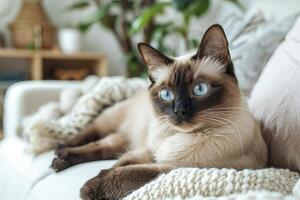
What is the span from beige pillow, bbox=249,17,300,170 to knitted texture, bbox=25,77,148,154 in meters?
0.60

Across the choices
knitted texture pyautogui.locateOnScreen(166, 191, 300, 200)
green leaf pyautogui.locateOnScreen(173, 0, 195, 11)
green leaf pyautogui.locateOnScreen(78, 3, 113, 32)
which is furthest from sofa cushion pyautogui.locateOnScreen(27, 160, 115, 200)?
green leaf pyautogui.locateOnScreen(78, 3, 113, 32)

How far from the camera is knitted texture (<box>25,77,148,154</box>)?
1504 millimetres

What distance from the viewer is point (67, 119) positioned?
1.63 metres

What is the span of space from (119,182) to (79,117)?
69 centimetres

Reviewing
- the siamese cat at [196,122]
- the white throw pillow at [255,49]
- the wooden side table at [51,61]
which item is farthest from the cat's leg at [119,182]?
the wooden side table at [51,61]

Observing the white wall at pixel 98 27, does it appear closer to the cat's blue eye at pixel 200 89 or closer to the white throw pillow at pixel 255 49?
the white throw pillow at pixel 255 49

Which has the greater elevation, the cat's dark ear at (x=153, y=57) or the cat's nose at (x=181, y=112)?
the cat's dark ear at (x=153, y=57)

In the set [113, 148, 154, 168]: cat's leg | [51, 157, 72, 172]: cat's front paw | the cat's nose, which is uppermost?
the cat's nose

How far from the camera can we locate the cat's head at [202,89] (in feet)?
3.21

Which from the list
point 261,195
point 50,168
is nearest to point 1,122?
point 50,168

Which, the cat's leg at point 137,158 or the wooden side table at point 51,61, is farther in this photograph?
the wooden side table at point 51,61

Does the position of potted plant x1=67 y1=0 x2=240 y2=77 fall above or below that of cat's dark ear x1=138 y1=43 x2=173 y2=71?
below

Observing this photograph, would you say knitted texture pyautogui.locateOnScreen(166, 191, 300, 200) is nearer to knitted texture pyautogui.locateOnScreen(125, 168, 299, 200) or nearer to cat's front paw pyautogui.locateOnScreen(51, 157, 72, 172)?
knitted texture pyautogui.locateOnScreen(125, 168, 299, 200)

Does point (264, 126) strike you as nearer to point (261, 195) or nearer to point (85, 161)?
point (261, 195)
